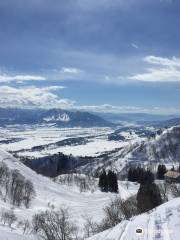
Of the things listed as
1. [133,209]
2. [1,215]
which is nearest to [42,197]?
[1,215]

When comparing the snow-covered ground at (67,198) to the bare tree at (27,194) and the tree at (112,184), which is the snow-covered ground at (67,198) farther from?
the tree at (112,184)

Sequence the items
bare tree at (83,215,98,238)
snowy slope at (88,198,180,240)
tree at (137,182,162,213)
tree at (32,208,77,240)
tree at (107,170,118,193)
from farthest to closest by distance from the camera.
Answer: tree at (107,170,118,193), tree at (137,182,162,213), bare tree at (83,215,98,238), tree at (32,208,77,240), snowy slope at (88,198,180,240)

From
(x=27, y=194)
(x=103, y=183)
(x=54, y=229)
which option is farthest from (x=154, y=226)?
(x=103, y=183)

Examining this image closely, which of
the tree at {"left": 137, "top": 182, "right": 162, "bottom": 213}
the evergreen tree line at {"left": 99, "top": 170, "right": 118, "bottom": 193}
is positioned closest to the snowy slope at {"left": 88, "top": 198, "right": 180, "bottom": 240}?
the tree at {"left": 137, "top": 182, "right": 162, "bottom": 213}

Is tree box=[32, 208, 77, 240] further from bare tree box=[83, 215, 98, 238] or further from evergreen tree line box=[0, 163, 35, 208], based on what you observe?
evergreen tree line box=[0, 163, 35, 208]

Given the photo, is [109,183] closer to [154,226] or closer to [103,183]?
[103,183]

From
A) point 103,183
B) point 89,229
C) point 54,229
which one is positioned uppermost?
point 54,229

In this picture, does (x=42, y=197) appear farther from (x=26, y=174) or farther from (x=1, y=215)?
(x=1, y=215)

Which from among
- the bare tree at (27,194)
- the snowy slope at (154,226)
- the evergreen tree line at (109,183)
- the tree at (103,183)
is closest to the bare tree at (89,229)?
the snowy slope at (154,226)
